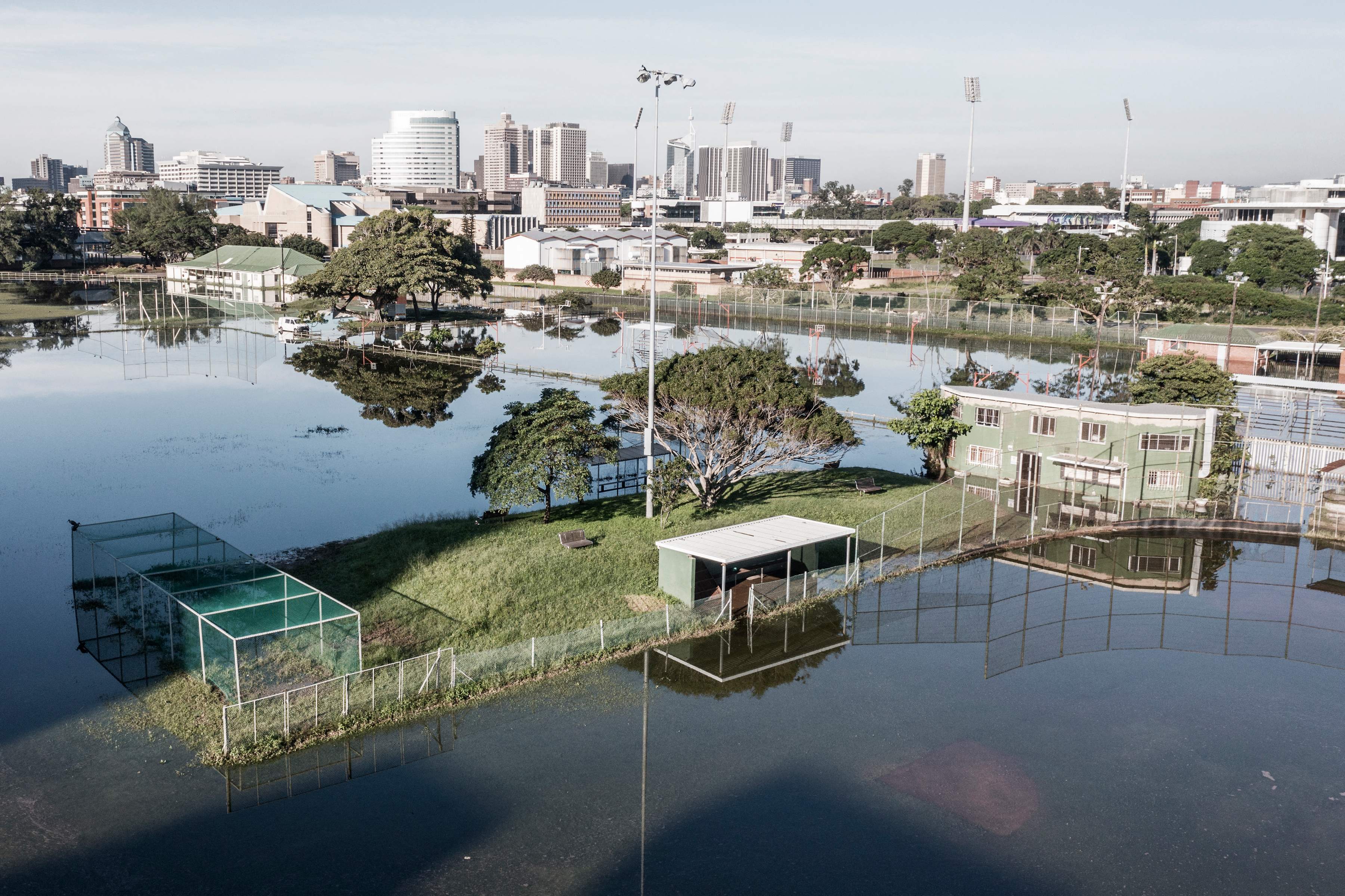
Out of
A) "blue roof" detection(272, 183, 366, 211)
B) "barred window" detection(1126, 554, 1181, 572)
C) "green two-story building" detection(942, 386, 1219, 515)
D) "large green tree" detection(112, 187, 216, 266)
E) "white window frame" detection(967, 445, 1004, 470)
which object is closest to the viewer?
"barred window" detection(1126, 554, 1181, 572)

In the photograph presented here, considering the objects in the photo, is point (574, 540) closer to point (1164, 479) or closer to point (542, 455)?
point (542, 455)

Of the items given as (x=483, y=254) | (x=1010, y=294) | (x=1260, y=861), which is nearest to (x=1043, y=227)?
(x=1010, y=294)

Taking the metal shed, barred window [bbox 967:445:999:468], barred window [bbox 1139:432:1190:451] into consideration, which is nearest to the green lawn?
the metal shed

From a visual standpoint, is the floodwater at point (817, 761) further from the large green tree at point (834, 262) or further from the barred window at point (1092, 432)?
the large green tree at point (834, 262)

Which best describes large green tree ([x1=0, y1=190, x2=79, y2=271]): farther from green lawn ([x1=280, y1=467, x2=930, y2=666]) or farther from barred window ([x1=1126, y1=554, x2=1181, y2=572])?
barred window ([x1=1126, y1=554, x2=1181, y2=572])

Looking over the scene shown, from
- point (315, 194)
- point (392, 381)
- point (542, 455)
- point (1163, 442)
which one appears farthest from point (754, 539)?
point (315, 194)

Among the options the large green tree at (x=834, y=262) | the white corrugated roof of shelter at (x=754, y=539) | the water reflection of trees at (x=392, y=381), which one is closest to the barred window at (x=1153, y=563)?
the white corrugated roof of shelter at (x=754, y=539)
